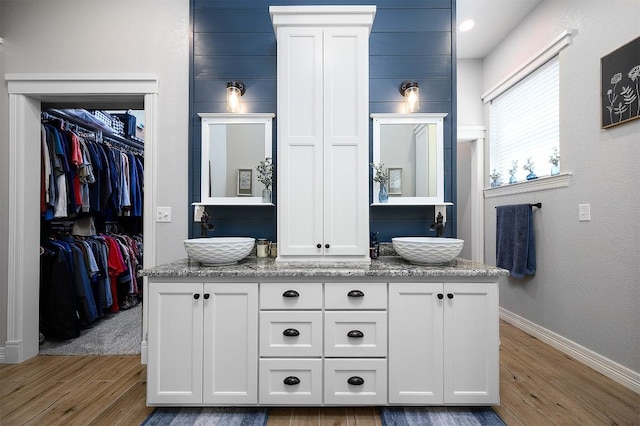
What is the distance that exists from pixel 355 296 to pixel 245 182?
1.17 metres

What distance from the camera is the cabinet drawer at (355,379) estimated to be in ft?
5.52

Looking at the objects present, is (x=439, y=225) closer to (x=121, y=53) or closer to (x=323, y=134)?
(x=323, y=134)

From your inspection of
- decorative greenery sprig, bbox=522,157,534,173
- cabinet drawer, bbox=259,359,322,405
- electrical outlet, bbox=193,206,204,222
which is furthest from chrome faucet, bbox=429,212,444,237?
electrical outlet, bbox=193,206,204,222

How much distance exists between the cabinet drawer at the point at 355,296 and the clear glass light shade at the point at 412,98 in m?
1.36

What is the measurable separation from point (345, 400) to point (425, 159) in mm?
1695

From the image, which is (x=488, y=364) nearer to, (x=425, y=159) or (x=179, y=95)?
(x=425, y=159)

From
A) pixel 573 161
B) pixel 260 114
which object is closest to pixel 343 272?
pixel 260 114

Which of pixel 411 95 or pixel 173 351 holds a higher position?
pixel 411 95

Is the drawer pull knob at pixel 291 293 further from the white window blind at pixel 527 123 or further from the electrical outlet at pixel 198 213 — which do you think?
the white window blind at pixel 527 123

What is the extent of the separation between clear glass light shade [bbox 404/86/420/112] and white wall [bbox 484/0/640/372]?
1.31 metres

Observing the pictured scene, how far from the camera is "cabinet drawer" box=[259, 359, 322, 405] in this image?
1684 millimetres

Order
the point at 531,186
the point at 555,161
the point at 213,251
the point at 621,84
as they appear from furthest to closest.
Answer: the point at 531,186
the point at 555,161
the point at 621,84
the point at 213,251

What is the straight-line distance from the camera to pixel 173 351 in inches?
66.6

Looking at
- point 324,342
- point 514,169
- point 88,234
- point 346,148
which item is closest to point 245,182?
point 346,148
